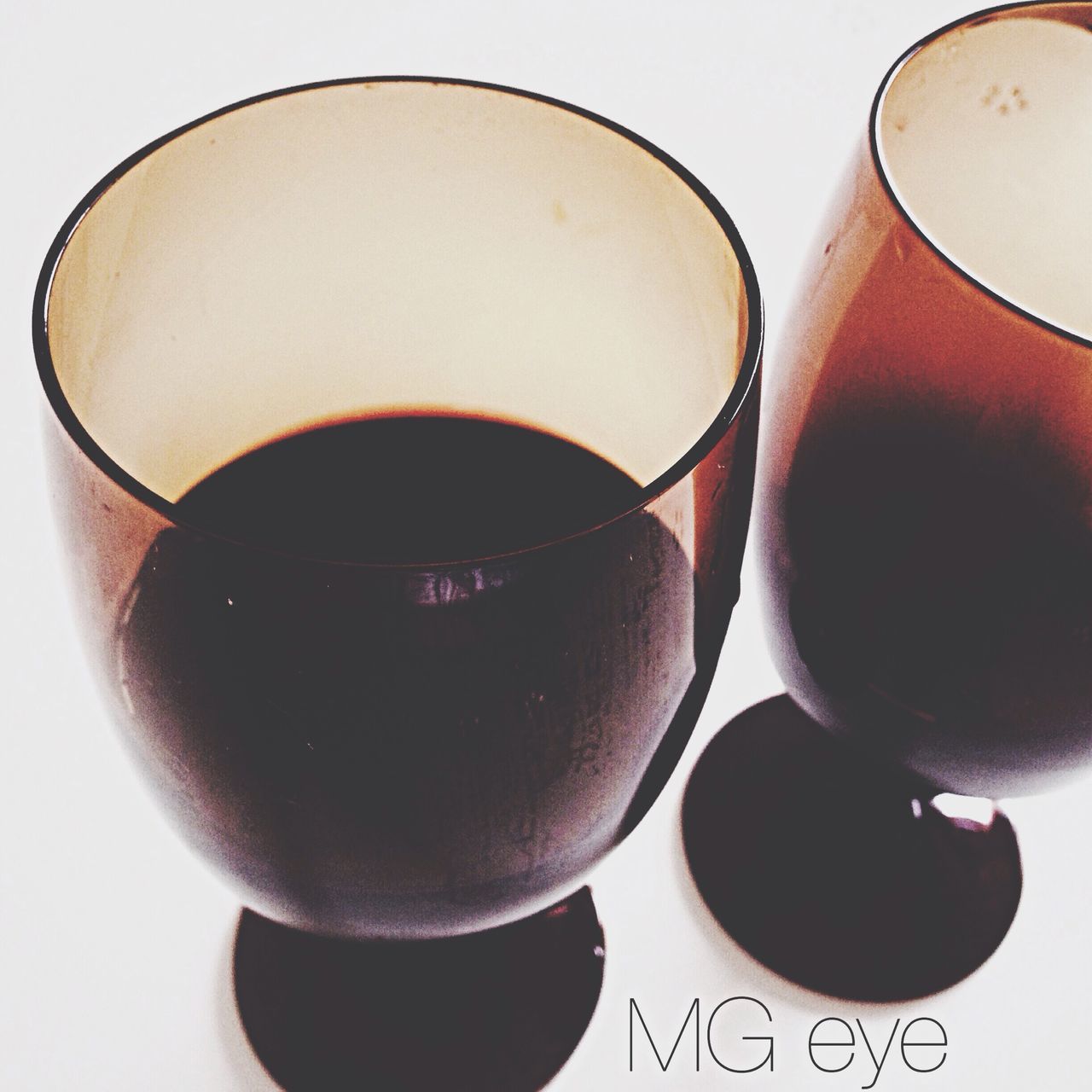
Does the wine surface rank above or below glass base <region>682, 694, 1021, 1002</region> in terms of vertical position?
above

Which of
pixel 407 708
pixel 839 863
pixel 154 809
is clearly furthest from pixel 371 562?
pixel 839 863

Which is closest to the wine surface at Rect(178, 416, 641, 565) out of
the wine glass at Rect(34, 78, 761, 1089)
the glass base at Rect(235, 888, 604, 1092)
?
the wine glass at Rect(34, 78, 761, 1089)

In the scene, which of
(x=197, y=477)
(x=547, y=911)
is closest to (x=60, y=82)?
(x=197, y=477)

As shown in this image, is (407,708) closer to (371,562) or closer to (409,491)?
(371,562)

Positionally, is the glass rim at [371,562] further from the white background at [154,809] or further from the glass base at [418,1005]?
the glass base at [418,1005]

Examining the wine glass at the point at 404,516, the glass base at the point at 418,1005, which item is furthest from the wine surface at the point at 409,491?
the glass base at the point at 418,1005

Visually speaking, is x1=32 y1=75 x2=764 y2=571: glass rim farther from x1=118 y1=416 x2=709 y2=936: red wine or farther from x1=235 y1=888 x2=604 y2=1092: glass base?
x1=235 y1=888 x2=604 y2=1092: glass base

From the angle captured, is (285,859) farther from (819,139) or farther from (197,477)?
(819,139)
